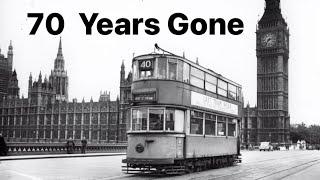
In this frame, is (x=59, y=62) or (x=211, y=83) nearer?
(x=211, y=83)

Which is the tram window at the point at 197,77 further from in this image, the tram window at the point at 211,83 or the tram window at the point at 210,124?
the tram window at the point at 210,124

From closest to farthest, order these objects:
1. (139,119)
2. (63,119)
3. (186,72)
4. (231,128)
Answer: (139,119) → (186,72) → (231,128) → (63,119)

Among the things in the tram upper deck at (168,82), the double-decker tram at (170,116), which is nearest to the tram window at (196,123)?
the double-decker tram at (170,116)

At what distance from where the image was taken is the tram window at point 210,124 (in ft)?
65.8

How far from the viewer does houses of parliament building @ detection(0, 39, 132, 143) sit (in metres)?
102

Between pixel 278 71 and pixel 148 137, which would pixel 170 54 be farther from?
pixel 278 71

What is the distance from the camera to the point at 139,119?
17.4 meters

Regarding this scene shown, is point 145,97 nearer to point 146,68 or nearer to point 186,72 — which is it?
point 146,68

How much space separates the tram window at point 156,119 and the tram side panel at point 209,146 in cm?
165

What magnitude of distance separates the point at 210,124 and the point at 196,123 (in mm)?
1525

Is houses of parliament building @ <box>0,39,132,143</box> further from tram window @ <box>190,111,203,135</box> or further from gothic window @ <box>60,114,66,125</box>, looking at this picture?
tram window @ <box>190,111,203,135</box>

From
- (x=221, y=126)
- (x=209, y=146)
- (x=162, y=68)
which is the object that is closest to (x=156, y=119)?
(x=162, y=68)

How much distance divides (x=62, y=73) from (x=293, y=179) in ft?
422

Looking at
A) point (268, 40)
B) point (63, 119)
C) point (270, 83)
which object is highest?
point (268, 40)
